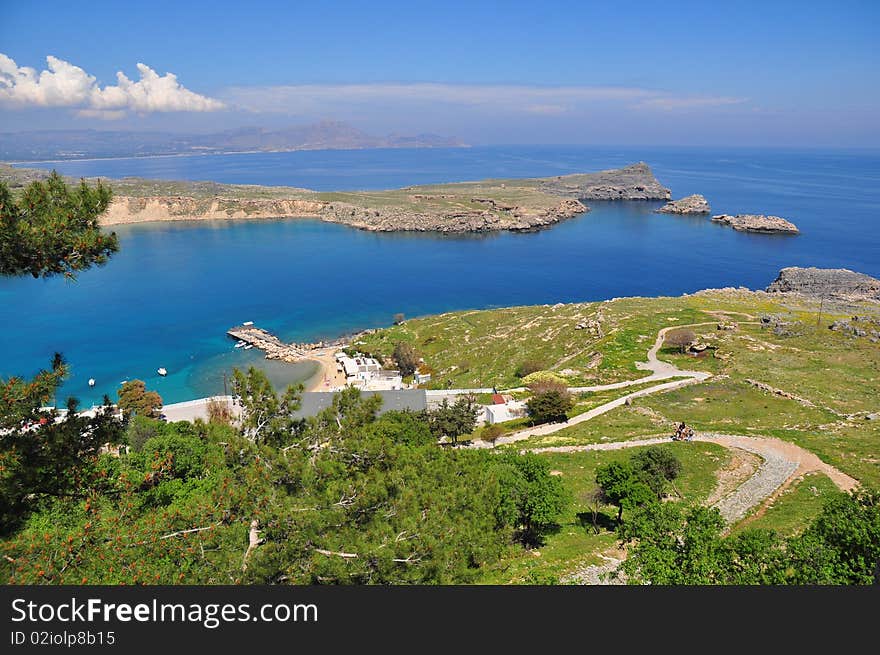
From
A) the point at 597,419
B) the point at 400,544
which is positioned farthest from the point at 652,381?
the point at 400,544

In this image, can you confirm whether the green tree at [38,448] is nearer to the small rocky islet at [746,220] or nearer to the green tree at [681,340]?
the green tree at [681,340]

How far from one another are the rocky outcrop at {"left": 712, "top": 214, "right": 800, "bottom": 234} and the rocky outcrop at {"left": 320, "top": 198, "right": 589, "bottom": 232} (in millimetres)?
51862

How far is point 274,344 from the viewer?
231 ft

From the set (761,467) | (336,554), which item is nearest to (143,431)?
(336,554)

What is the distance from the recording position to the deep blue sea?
6756 centimetres

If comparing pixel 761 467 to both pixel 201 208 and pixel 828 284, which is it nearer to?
pixel 828 284

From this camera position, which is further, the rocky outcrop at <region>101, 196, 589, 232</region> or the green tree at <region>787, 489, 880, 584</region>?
the rocky outcrop at <region>101, 196, 589, 232</region>

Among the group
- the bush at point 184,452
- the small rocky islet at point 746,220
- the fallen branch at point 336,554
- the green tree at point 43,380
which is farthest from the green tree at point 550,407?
the small rocky islet at point 746,220

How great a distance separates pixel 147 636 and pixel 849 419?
117ft

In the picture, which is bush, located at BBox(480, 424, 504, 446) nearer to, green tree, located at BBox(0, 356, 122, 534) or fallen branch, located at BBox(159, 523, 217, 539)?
fallen branch, located at BBox(159, 523, 217, 539)

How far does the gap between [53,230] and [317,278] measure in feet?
330

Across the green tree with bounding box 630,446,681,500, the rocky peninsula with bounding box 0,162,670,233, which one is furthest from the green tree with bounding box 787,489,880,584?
the rocky peninsula with bounding box 0,162,670,233

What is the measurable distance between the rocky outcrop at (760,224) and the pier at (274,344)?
5191 inches

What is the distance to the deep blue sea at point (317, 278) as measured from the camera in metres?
67.6
